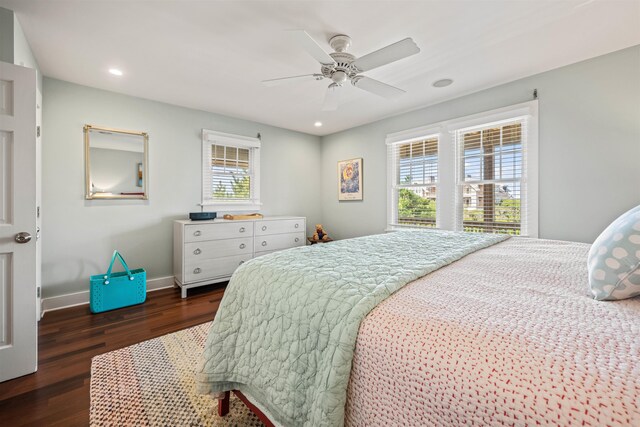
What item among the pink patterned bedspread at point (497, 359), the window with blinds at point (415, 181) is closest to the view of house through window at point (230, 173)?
the window with blinds at point (415, 181)

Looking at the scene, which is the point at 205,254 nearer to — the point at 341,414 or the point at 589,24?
the point at 341,414

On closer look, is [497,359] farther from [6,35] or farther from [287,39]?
[6,35]

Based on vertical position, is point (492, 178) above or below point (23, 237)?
above

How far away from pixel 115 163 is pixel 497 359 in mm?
3985

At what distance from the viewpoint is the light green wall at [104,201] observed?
2.90 meters

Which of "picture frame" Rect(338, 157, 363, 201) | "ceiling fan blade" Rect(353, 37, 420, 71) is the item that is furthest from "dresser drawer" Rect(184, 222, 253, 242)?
"ceiling fan blade" Rect(353, 37, 420, 71)

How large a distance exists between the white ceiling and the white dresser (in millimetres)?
1662

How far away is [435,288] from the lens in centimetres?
104

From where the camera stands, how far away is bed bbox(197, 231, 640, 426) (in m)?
0.55

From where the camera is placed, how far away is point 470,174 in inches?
135

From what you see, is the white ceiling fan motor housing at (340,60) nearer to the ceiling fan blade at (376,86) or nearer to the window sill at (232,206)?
the ceiling fan blade at (376,86)

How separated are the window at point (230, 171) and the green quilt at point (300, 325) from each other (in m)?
2.86

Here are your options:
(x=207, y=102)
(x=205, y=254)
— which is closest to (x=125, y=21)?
(x=207, y=102)

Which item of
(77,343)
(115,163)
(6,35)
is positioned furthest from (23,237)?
(115,163)
